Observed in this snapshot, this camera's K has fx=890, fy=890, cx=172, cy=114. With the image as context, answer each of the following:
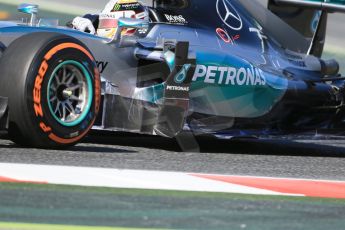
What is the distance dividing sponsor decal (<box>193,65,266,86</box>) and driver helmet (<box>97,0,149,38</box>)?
607 millimetres

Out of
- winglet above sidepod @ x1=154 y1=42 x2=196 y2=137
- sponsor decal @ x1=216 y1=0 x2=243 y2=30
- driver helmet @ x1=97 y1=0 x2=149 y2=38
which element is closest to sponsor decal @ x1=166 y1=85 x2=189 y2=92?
winglet above sidepod @ x1=154 y1=42 x2=196 y2=137

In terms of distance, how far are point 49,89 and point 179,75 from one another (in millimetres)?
1100

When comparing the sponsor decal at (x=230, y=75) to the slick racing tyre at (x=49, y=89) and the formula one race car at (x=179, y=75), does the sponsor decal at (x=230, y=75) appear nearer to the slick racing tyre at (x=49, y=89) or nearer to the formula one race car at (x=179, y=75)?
the formula one race car at (x=179, y=75)

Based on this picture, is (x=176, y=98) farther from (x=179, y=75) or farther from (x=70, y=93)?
(x=70, y=93)

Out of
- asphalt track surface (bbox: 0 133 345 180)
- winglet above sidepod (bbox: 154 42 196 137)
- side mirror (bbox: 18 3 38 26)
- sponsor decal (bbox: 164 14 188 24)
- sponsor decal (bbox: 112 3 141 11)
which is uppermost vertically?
sponsor decal (bbox: 112 3 141 11)

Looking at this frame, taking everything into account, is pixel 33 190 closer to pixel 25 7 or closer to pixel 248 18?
pixel 25 7

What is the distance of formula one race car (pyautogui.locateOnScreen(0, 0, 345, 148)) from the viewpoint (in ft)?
17.9

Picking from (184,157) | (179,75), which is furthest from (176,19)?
(184,157)

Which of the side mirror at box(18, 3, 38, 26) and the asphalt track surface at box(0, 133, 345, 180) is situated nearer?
the asphalt track surface at box(0, 133, 345, 180)

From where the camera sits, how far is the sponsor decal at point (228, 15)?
700 cm

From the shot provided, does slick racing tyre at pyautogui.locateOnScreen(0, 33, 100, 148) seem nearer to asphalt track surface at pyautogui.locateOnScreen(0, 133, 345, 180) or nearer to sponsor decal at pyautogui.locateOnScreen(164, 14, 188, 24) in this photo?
asphalt track surface at pyautogui.locateOnScreen(0, 133, 345, 180)

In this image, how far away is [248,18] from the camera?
7.21m

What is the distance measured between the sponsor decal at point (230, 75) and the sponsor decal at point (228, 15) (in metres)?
0.46

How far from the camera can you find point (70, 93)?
568 centimetres
